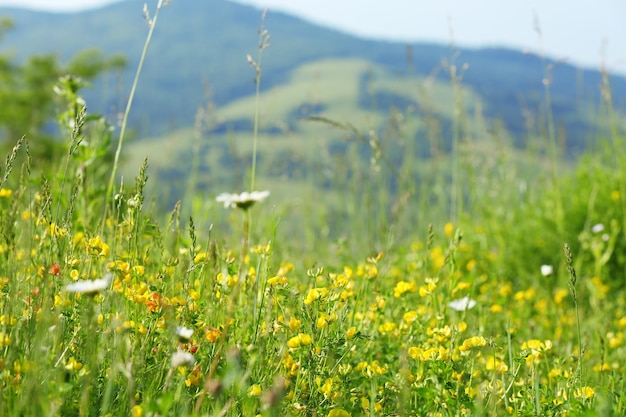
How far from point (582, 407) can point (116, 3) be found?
196197 mm

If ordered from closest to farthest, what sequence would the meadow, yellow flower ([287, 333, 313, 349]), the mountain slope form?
the meadow, yellow flower ([287, 333, 313, 349]), the mountain slope

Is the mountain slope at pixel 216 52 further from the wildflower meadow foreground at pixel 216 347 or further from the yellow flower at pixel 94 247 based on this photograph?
the yellow flower at pixel 94 247

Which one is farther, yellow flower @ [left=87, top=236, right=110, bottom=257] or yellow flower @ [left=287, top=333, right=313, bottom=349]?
yellow flower @ [left=87, top=236, right=110, bottom=257]

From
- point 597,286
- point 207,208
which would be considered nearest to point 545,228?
point 597,286

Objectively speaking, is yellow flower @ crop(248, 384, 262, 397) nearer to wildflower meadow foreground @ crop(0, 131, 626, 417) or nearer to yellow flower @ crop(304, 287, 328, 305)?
wildflower meadow foreground @ crop(0, 131, 626, 417)

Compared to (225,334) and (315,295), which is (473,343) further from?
(225,334)

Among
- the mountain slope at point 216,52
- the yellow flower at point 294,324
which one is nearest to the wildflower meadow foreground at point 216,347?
the yellow flower at point 294,324

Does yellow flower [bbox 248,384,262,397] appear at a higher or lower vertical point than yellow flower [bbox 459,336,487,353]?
higher

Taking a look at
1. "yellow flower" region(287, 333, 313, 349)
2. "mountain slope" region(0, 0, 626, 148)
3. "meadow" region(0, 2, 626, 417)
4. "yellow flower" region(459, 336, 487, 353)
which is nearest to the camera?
"meadow" region(0, 2, 626, 417)

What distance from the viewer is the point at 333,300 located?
1597 mm

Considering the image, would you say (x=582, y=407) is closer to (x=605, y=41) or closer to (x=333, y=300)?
(x=333, y=300)

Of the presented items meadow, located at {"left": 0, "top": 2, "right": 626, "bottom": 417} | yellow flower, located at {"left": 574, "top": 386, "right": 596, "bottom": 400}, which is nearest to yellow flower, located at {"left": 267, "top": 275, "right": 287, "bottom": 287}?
meadow, located at {"left": 0, "top": 2, "right": 626, "bottom": 417}

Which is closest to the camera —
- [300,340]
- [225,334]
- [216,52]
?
[225,334]

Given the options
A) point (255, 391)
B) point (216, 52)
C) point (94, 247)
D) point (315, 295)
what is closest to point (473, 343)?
point (315, 295)
